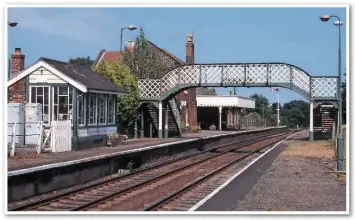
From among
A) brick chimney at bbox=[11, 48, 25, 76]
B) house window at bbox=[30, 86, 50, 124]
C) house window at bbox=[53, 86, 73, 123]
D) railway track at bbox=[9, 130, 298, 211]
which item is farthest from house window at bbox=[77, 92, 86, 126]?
railway track at bbox=[9, 130, 298, 211]

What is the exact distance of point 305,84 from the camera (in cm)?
3722

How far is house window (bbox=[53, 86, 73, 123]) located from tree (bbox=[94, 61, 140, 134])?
31.0 ft

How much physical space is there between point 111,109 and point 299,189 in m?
15.3

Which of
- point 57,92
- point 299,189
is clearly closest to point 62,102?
point 57,92

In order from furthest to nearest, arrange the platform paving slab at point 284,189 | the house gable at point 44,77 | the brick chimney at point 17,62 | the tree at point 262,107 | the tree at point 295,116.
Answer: the tree at point 262,107, the tree at point 295,116, the brick chimney at point 17,62, the house gable at point 44,77, the platform paving slab at point 284,189

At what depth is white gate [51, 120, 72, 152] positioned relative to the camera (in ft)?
70.2

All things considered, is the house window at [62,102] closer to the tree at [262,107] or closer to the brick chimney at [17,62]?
the brick chimney at [17,62]

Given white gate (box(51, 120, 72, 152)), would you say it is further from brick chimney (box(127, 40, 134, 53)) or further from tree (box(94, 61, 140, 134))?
brick chimney (box(127, 40, 134, 53))

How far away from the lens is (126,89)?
116 ft

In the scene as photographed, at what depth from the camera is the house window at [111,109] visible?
28.3m

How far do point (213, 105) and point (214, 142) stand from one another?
25.6m

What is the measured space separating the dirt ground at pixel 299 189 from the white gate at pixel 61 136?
789cm

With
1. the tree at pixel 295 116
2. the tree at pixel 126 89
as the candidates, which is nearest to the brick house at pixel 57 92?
the tree at pixel 126 89
